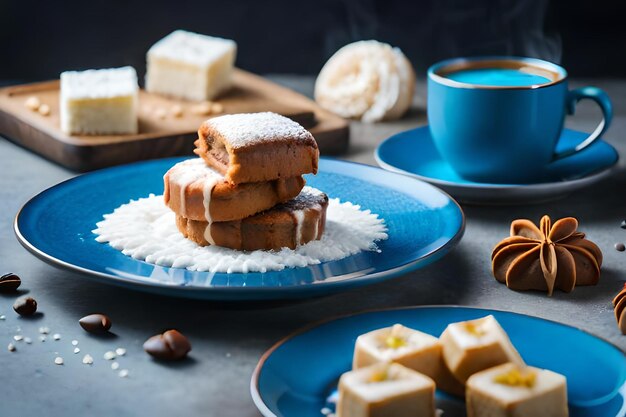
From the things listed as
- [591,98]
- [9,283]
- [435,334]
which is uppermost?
[591,98]

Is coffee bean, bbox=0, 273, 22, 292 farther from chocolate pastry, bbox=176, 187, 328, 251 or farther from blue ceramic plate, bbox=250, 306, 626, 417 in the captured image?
blue ceramic plate, bbox=250, 306, 626, 417

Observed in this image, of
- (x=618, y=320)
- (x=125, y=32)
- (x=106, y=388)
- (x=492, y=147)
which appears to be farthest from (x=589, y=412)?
(x=125, y=32)

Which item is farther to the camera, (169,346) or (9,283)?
(9,283)

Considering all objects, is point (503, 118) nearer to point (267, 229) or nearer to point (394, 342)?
point (267, 229)

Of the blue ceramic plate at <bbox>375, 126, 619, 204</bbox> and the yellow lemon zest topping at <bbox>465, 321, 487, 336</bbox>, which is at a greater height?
the yellow lemon zest topping at <bbox>465, 321, 487, 336</bbox>

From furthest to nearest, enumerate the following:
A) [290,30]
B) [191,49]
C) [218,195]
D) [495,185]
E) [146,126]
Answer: [290,30] < [191,49] < [146,126] < [495,185] < [218,195]

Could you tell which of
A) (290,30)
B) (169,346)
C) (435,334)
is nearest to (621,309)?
(435,334)

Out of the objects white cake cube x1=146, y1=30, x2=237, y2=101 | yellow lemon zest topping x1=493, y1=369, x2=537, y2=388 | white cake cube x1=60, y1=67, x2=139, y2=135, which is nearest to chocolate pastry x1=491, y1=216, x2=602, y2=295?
yellow lemon zest topping x1=493, y1=369, x2=537, y2=388
